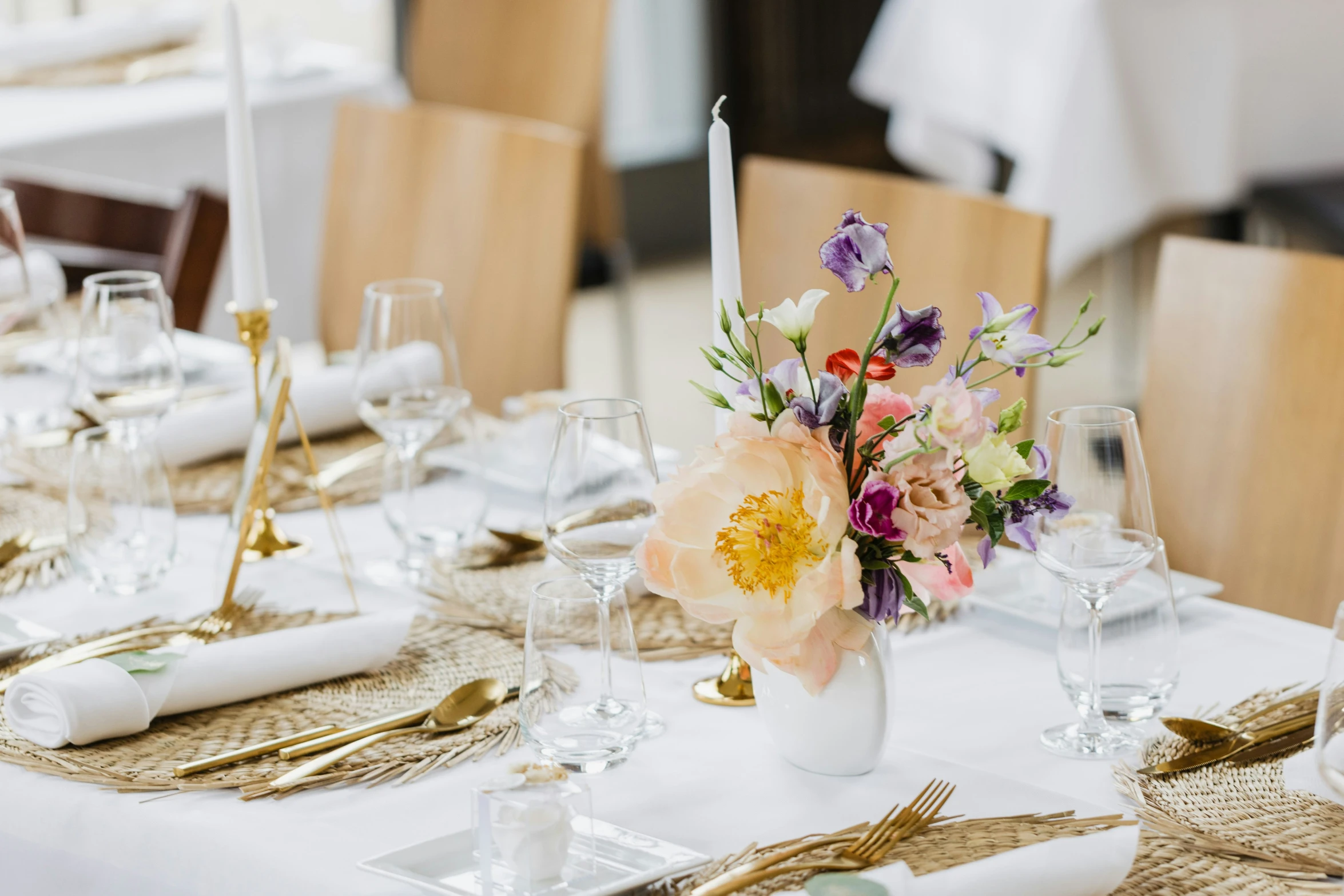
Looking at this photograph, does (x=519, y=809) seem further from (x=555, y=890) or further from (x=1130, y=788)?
(x=1130, y=788)

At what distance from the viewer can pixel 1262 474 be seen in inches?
56.9

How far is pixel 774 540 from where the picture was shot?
832 millimetres

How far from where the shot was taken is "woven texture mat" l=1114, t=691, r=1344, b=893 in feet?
2.63

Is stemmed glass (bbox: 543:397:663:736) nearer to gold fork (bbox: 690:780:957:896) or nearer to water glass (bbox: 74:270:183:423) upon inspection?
gold fork (bbox: 690:780:957:896)

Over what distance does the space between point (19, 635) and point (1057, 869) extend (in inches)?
29.1

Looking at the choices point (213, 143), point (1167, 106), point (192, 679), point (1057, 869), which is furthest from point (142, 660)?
point (1167, 106)

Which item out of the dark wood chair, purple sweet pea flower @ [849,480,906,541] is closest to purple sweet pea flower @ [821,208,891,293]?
purple sweet pea flower @ [849,480,906,541]

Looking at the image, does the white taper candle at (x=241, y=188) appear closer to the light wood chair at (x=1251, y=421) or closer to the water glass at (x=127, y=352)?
the water glass at (x=127, y=352)

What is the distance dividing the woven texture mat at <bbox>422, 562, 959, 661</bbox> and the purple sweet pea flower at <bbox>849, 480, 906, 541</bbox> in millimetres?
283

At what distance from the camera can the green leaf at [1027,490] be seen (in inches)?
33.3

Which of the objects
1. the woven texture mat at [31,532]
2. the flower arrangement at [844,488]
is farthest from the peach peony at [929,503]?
the woven texture mat at [31,532]

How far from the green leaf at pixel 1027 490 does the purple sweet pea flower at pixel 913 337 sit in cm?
8

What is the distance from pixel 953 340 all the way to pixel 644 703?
84 centimetres

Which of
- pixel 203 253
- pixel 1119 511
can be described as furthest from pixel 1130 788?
pixel 203 253
